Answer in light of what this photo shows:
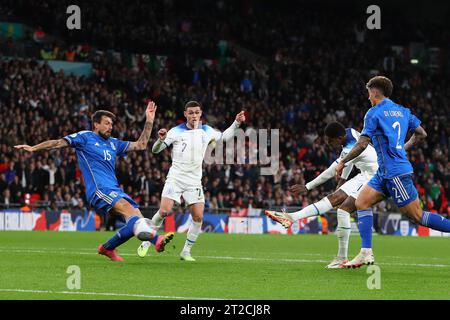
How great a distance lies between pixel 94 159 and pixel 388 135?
171 inches

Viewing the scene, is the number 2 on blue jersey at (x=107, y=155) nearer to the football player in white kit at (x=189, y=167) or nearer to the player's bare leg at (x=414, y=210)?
the football player in white kit at (x=189, y=167)

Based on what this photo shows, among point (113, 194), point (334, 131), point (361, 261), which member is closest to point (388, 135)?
point (334, 131)

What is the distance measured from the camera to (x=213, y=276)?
1155 centimetres

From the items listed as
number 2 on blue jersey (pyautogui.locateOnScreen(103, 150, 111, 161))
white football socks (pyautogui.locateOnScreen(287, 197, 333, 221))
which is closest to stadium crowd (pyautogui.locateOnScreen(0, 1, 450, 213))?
number 2 on blue jersey (pyautogui.locateOnScreen(103, 150, 111, 161))

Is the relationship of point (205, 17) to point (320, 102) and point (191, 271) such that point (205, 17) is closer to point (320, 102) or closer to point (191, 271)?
point (320, 102)

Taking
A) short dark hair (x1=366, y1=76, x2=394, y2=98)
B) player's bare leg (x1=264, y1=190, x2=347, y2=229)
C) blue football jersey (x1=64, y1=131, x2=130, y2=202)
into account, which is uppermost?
short dark hair (x1=366, y1=76, x2=394, y2=98)

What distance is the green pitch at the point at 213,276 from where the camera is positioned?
9.43 metres

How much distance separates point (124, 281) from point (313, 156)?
2461 cm

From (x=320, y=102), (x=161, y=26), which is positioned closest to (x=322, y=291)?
(x=320, y=102)

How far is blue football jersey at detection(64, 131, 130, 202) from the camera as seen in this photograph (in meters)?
13.4

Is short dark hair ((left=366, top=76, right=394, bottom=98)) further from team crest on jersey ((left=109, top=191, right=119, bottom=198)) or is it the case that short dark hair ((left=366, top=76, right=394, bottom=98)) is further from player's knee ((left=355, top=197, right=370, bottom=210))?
team crest on jersey ((left=109, top=191, right=119, bottom=198))

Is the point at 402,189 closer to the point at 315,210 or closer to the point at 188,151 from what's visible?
the point at 315,210

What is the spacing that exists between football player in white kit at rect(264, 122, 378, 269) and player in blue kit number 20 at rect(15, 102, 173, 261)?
2028 mm

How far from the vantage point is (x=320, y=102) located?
40.3 metres
